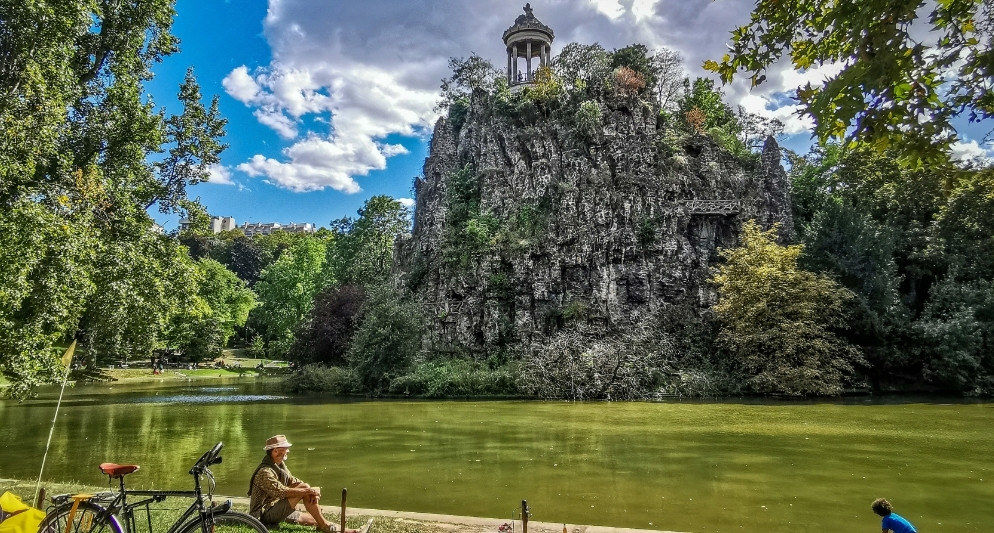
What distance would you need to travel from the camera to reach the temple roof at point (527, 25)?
45.3 m

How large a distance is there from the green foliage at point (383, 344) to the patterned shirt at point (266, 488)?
25.5 meters

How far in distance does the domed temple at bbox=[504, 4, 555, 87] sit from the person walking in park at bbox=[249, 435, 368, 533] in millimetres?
41422

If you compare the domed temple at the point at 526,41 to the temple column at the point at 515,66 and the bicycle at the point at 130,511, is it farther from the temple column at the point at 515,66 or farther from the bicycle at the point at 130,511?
the bicycle at the point at 130,511

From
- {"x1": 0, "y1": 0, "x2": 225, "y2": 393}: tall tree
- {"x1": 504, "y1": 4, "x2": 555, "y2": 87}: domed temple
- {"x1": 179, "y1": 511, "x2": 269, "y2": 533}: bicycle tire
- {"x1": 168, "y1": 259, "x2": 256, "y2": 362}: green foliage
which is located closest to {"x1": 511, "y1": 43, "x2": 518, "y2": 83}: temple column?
{"x1": 504, "y1": 4, "x2": 555, "y2": 87}: domed temple

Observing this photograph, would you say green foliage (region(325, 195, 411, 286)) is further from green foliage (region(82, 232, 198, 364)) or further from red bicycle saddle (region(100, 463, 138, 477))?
red bicycle saddle (region(100, 463, 138, 477))

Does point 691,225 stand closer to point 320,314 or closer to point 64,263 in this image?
point 320,314

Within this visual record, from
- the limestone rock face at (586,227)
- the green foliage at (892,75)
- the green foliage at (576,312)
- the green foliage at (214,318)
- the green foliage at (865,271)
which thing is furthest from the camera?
the green foliage at (214,318)

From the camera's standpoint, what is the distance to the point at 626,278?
3419 centimetres

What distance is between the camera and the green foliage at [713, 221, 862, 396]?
27000 mm

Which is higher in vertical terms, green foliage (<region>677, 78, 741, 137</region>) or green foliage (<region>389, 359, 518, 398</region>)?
green foliage (<region>677, 78, 741, 137</region>)

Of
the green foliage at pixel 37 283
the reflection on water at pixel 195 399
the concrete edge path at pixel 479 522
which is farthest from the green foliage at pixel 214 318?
the concrete edge path at pixel 479 522

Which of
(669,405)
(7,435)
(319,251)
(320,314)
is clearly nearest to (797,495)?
(669,405)

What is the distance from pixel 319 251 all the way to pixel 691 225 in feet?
126

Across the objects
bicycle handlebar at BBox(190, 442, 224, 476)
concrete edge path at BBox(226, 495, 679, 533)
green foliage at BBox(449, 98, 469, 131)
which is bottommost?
concrete edge path at BBox(226, 495, 679, 533)
